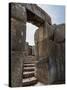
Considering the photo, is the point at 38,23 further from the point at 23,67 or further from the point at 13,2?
the point at 23,67

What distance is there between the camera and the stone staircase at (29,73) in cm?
234

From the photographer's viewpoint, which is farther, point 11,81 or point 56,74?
point 56,74

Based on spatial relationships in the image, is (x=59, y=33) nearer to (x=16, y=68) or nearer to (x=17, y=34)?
(x=17, y=34)

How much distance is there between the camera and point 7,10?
2.33 metres

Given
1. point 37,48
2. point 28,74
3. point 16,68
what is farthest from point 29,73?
point 37,48

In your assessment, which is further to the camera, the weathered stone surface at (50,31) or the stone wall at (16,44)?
the weathered stone surface at (50,31)

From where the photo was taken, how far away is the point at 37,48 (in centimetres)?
240

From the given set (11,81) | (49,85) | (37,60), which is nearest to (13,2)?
(37,60)

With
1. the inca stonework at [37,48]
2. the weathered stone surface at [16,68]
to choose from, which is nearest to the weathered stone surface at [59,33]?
the inca stonework at [37,48]

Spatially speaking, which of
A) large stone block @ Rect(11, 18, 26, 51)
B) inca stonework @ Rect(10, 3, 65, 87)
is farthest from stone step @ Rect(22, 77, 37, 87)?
large stone block @ Rect(11, 18, 26, 51)

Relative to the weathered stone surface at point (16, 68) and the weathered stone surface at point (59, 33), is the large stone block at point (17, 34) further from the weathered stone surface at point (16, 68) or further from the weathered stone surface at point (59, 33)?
the weathered stone surface at point (59, 33)

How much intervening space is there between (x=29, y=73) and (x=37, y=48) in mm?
314

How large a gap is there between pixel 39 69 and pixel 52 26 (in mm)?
556

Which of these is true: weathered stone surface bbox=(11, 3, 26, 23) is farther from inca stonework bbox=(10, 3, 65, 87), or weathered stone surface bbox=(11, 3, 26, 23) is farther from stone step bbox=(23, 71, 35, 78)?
stone step bbox=(23, 71, 35, 78)
